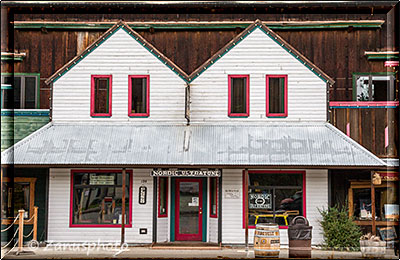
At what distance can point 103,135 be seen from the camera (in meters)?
18.4

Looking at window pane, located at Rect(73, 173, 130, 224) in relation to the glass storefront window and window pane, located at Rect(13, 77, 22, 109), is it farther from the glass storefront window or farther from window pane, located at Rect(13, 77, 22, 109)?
window pane, located at Rect(13, 77, 22, 109)

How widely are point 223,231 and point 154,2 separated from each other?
427 inches

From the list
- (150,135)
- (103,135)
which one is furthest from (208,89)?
(103,135)

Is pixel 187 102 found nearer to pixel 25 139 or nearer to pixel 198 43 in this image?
pixel 198 43

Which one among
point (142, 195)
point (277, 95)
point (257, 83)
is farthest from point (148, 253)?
point (277, 95)

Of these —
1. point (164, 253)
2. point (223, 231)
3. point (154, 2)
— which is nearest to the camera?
point (164, 253)

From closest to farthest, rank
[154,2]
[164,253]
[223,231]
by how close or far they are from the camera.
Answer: [164,253]
[223,231]
[154,2]

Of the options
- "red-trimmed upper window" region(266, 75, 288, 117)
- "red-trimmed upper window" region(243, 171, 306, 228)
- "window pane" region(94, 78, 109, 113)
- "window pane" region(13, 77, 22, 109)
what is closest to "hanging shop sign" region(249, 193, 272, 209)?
"red-trimmed upper window" region(243, 171, 306, 228)

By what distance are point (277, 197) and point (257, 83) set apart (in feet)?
13.6

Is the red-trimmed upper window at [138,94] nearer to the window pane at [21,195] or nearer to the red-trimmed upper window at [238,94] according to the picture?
the red-trimmed upper window at [238,94]

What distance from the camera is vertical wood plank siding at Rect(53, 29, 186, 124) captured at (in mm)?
18953

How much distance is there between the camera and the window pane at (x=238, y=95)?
18.9 m

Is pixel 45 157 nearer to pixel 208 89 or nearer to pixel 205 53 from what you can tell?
pixel 208 89

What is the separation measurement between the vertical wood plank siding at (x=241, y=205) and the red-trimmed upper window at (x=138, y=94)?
3.85m
